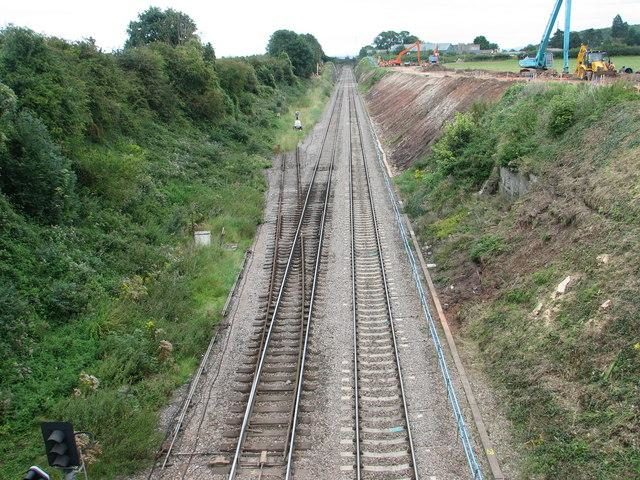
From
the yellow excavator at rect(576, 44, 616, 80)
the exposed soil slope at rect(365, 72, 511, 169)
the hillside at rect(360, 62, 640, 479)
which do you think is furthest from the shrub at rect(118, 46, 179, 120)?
the yellow excavator at rect(576, 44, 616, 80)

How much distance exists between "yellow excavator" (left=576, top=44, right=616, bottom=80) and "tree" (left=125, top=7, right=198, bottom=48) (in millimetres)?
40557

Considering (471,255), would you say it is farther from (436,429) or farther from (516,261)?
(436,429)

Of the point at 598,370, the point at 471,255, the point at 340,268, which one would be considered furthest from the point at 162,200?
the point at 598,370

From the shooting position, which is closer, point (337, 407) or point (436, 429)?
point (436, 429)

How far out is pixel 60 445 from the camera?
615cm

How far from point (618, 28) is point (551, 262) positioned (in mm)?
141257

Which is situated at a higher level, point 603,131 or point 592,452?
point 603,131

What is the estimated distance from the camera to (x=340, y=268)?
65.6ft

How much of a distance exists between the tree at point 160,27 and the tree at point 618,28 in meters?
103

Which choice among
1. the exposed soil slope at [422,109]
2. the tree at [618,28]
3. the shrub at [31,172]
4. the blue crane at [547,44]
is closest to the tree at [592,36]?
the tree at [618,28]

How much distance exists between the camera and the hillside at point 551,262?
1027 cm

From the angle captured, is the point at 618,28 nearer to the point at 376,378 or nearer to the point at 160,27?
the point at 160,27

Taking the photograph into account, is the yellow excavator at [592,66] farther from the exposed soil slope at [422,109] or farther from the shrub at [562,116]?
the shrub at [562,116]

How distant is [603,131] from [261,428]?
48.5 feet
